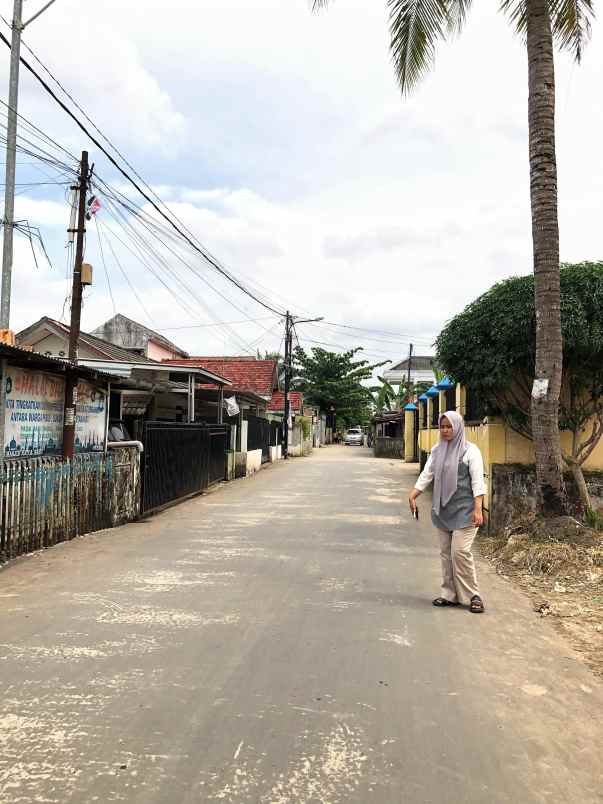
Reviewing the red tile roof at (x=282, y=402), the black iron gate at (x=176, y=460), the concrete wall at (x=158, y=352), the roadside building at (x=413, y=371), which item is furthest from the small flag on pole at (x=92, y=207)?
the roadside building at (x=413, y=371)

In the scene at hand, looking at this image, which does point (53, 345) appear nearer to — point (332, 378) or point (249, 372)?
point (249, 372)

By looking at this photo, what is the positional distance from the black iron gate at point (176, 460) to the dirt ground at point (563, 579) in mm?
6062

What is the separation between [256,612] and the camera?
5.76 metres

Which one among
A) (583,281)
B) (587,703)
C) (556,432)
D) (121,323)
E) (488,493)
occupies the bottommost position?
(587,703)

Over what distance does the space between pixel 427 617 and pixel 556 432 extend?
4092mm

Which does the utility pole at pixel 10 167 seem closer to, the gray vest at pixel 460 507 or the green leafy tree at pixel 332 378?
the gray vest at pixel 460 507

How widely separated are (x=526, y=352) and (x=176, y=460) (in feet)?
24.6

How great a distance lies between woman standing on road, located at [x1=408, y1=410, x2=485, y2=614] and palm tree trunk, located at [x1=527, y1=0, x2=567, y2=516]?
10.0 feet

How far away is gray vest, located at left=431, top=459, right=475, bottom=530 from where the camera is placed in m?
6.06

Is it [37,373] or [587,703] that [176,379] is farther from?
[587,703]

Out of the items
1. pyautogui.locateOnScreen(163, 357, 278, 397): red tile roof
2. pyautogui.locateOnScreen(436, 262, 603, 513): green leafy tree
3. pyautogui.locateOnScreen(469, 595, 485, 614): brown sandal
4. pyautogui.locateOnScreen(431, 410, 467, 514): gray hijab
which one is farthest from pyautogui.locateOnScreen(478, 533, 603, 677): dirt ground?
pyautogui.locateOnScreen(163, 357, 278, 397): red tile roof

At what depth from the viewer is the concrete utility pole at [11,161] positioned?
37.7 ft

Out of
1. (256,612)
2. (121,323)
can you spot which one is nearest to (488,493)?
(256,612)

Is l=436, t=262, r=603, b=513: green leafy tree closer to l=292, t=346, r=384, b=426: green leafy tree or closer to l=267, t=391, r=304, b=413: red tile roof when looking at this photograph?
l=267, t=391, r=304, b=413: red tile roof
